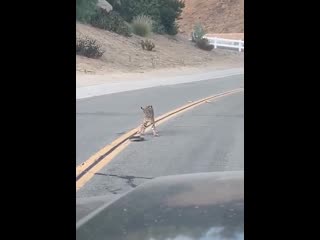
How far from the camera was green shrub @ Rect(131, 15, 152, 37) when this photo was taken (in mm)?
39156

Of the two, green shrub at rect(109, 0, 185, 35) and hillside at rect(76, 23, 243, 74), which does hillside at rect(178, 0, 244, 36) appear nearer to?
green shrub at rect(109, 0, 185, 35)

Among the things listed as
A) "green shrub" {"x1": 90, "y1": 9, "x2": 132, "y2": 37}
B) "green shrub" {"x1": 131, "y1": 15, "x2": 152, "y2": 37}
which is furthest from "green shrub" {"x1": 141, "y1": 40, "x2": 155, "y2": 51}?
"green shrub" {"x1": 131, "y1": 15, "x2": 152, "y2": 37}

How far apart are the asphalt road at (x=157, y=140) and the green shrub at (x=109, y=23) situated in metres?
17.8

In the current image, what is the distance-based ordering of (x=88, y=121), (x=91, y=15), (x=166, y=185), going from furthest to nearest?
(x=91, y=15)
(x=88, y=121)
(x=166, y=185)

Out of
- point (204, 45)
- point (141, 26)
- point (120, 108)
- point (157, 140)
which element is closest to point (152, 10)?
point (204, 45)

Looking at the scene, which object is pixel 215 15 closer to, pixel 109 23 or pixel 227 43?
pixel 227 43

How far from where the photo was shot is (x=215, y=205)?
141 inches

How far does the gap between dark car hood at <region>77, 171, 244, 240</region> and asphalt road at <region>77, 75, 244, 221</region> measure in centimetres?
29

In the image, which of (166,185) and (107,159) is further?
(107,159)

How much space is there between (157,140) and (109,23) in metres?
26.4
